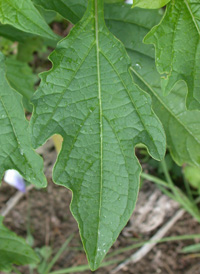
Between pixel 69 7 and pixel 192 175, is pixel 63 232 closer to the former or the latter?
pixel 192 175

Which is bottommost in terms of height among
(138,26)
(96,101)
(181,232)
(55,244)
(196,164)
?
(55,244)

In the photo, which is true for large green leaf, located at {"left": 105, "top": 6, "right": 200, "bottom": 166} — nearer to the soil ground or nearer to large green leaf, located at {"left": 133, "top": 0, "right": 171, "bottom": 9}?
large green leaf, located at {"left": 133, "top": 0, "right": 171, "bottom": 9}

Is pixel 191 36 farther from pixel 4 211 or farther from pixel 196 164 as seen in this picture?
pixel 4 211

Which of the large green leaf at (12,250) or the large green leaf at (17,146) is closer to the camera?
the large green leaf at (17,146)

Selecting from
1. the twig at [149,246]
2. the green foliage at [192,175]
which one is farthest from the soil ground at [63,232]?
the green foliage at [192,175]

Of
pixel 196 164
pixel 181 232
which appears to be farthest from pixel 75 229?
pixel 196 164

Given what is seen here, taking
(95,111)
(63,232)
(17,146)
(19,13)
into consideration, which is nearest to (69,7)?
(19,13)

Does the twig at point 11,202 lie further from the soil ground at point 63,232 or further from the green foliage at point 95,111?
the green foliage at point 95,111
